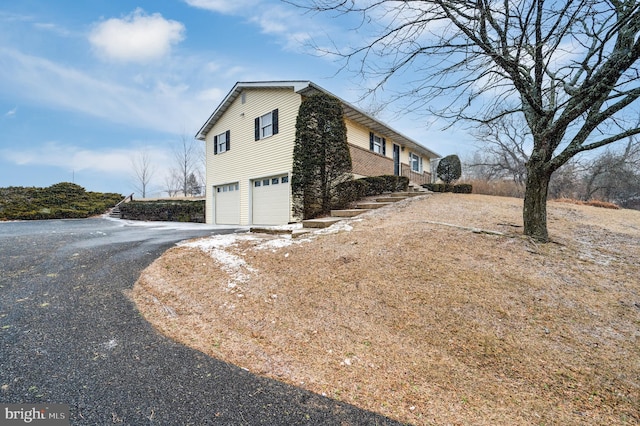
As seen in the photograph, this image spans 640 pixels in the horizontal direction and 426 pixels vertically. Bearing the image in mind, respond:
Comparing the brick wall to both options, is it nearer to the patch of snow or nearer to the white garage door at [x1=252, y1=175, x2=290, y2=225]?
the white garage door at [x1=252, y1=175, x2=290, y2=225]

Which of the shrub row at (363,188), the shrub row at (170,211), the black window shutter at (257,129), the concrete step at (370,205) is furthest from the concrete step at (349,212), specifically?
the shrub row at (170,211)

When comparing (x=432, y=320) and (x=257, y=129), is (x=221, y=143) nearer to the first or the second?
(x=257, y=129)

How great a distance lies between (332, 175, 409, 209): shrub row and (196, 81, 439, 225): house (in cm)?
182

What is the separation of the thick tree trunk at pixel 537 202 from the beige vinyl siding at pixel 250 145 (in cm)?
804

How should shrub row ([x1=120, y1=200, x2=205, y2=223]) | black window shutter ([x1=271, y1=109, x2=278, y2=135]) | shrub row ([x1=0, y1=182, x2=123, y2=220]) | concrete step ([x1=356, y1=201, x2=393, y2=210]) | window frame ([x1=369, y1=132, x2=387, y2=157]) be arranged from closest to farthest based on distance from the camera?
concrete step ([x1=356, y1=201, x2=393, y2=210]), black window shutter ([x1=271, y1=109, x2=278, y2=135]), window frame ([x1=369, y1=132, x2=387, y2=157]), shrub row ([x1=0, y1=182, x2=123, y2=220]), shrub row ([x1=120, y1=200, x2=205, y2=223])

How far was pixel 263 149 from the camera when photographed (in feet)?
41.5

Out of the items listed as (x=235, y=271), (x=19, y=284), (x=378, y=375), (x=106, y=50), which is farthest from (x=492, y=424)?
(x=106, y=50)

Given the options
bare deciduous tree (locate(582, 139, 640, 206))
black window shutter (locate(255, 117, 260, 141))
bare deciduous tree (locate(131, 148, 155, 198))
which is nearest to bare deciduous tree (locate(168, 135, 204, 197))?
bare deciduous tree (locate(131, 148, 155, 198))

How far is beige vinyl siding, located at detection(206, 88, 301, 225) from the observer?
11547 millimetres

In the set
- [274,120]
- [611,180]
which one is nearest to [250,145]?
[274,120]

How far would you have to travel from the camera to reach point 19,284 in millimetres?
3916

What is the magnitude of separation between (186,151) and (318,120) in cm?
2661

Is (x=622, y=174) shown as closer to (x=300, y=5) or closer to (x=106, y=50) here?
(x=300, y=5)

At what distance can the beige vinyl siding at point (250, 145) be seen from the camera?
455 inches
